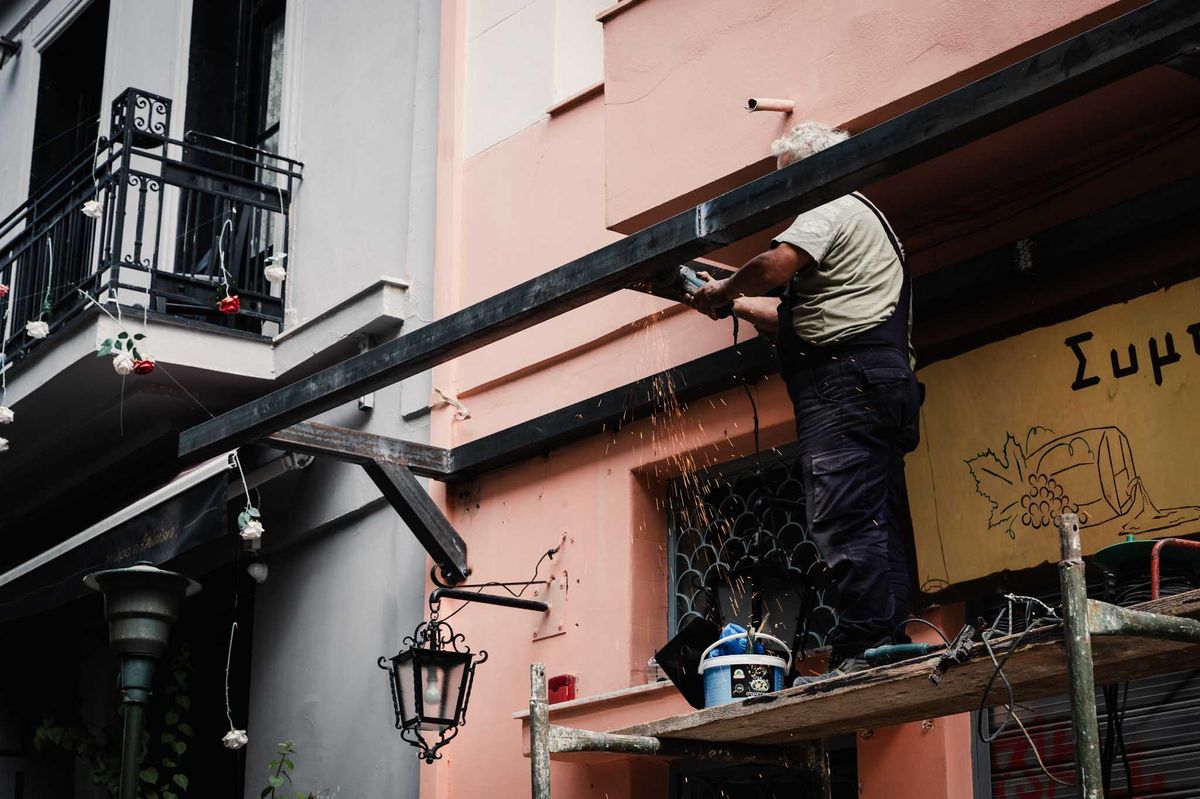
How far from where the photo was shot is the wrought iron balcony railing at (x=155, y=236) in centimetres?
1036

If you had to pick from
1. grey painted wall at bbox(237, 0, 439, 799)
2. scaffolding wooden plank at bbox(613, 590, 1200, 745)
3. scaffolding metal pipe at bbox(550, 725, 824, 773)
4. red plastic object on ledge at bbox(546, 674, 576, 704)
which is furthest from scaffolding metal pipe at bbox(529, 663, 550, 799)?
grey painted wall at bbox(237, 0, 439, 799)

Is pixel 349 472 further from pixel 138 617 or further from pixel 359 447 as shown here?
pixel 138 617

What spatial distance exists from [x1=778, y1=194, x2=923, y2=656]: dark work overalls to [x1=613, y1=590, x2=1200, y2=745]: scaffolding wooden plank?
11.1 inches

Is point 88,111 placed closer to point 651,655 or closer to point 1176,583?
point 651,655

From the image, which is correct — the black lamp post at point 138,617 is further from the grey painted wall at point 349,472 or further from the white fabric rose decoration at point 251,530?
the grey painted wall at point 349,472

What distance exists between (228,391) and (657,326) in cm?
322

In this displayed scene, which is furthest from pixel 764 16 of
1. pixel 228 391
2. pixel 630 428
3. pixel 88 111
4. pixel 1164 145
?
pixel 88 111

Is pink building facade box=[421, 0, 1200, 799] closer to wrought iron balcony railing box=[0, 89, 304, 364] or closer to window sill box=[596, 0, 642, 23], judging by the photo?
window sill box=[596, 0, 642, 23]

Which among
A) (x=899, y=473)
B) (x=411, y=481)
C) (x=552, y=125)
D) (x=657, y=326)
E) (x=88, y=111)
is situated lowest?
(x=899, y=473)

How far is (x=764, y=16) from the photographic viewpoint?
22.6 feet

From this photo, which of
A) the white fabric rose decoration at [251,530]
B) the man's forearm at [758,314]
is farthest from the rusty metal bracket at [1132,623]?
the white fabric rose decoration at [251,530]

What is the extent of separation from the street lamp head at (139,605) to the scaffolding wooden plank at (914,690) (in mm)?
3183

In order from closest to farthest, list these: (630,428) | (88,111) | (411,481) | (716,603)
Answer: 1. (716,603)
2. (630,428)
3. (411,481)
4. (88,111)

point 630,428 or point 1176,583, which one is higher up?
point 630,428
